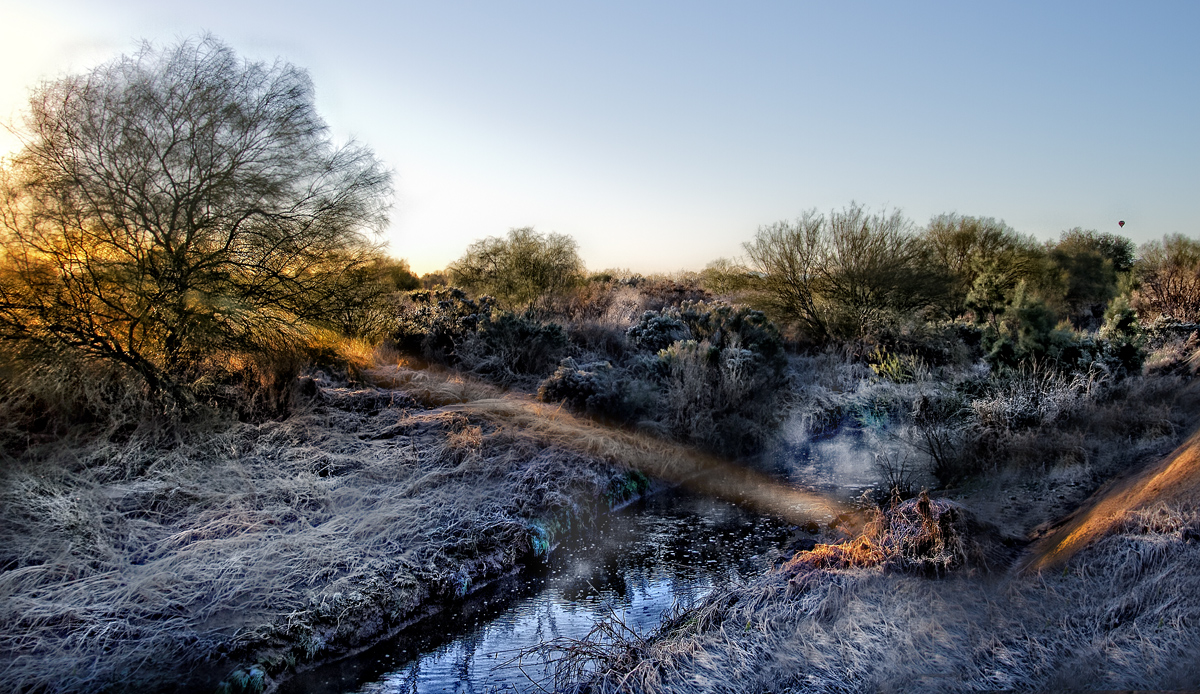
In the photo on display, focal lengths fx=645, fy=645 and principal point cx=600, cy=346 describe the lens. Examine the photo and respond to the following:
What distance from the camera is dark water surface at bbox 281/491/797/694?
5285 mm

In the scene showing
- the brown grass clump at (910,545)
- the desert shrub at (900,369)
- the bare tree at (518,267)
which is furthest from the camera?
the bare tree at (518,267)

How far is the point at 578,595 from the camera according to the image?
673cm

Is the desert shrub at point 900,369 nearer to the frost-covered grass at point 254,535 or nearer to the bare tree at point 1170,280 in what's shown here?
the frost-covered grass at point 254,535

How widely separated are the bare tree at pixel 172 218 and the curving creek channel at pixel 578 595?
5.80m

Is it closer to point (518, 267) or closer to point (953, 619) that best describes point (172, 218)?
point (953, 619)

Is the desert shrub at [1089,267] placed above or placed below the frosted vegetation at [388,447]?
above

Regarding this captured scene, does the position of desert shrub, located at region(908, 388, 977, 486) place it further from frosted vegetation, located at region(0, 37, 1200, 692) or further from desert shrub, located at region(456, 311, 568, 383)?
desert shrub, located at region(456, 311, 568, 383)

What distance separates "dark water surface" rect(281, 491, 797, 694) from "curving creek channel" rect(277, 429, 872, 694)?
0.04 ft

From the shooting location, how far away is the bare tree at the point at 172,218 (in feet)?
26.9

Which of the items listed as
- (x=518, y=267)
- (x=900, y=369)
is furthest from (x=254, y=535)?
(x=518, y=267)

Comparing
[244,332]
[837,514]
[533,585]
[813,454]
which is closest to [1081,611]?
[837,514]

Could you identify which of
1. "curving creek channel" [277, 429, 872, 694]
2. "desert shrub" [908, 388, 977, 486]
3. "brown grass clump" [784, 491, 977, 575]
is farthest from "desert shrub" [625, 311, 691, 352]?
"brown grass clump" [784, 491, 977, 575]

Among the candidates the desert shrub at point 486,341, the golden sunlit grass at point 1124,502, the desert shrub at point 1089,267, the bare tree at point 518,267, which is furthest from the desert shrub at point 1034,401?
the desert shrub at point 1089,267

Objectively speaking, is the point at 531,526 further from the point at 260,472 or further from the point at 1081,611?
the point at 1081,611
